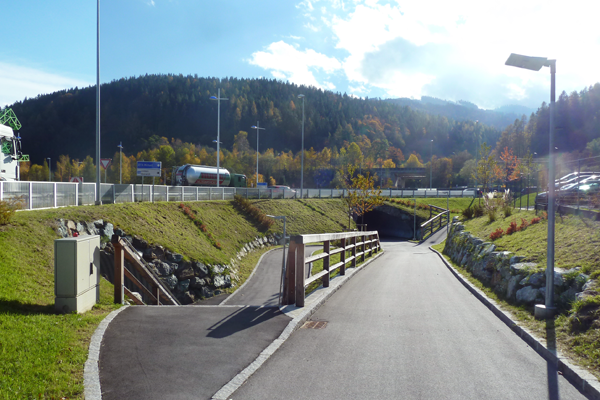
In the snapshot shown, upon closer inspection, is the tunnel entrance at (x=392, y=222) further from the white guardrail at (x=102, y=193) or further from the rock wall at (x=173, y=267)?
the rock wall at (x=173, y=267)

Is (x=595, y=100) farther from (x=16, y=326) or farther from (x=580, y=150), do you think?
(x=16, y=326)

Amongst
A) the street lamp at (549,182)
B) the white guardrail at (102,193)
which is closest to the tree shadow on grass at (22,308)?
the street lamp at (549,182)

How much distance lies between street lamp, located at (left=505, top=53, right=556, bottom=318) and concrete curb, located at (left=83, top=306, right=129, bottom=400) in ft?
22.3

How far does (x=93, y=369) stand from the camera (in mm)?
4645

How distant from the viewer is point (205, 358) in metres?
5.11

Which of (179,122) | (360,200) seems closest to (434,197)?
(360,200)

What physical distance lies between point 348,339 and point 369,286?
16.9 ft

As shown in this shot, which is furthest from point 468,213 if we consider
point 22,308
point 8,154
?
point 8,154

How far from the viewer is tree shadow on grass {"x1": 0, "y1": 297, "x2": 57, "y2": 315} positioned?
6.30m

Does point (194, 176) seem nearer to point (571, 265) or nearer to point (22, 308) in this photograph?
point (22, 308)

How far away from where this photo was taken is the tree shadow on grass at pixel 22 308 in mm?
6303

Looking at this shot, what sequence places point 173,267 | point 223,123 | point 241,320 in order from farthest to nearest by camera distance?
point 223,123, point 173,267, point 241,320

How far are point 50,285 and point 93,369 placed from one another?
225 inches

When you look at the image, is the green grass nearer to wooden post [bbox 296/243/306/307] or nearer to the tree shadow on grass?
wooden post [bbox 296/243/306/307]
